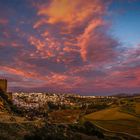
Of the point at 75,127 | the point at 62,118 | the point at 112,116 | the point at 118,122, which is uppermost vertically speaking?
the point at 112,116

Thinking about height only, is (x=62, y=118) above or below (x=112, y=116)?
below

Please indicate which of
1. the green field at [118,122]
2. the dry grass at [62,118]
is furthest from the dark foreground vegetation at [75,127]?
the dry grass at [62,118]

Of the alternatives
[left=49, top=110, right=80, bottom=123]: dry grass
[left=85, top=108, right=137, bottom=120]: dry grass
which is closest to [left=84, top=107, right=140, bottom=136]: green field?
[left=85, top=108, right=137, bottom=120]: dry grass

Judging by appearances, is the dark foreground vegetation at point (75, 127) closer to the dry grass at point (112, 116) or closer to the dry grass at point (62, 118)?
the dry grass at point (112, 116)

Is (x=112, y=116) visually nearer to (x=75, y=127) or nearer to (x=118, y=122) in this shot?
(x=118, y=122)

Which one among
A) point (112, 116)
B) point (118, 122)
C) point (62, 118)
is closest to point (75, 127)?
point (118, 122)

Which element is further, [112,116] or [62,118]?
[62,118]

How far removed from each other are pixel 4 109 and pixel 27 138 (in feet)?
70.9

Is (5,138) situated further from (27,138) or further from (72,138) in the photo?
(72,138)

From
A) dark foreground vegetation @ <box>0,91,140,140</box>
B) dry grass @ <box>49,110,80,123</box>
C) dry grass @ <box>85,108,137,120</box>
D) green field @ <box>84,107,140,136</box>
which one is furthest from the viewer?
dry grass @ <box>49,110,80,123</box>

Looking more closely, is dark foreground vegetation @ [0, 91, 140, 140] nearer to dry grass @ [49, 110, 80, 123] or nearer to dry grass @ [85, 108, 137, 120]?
dry grass @ [85, 108, 137, 120]

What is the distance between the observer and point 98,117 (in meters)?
51.5

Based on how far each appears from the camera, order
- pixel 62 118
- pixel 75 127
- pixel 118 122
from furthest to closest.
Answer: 1. pixel 62 118
2. pixel 118 122
3. pixel 75 127

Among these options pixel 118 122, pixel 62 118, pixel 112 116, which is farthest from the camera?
pixel 62 118
